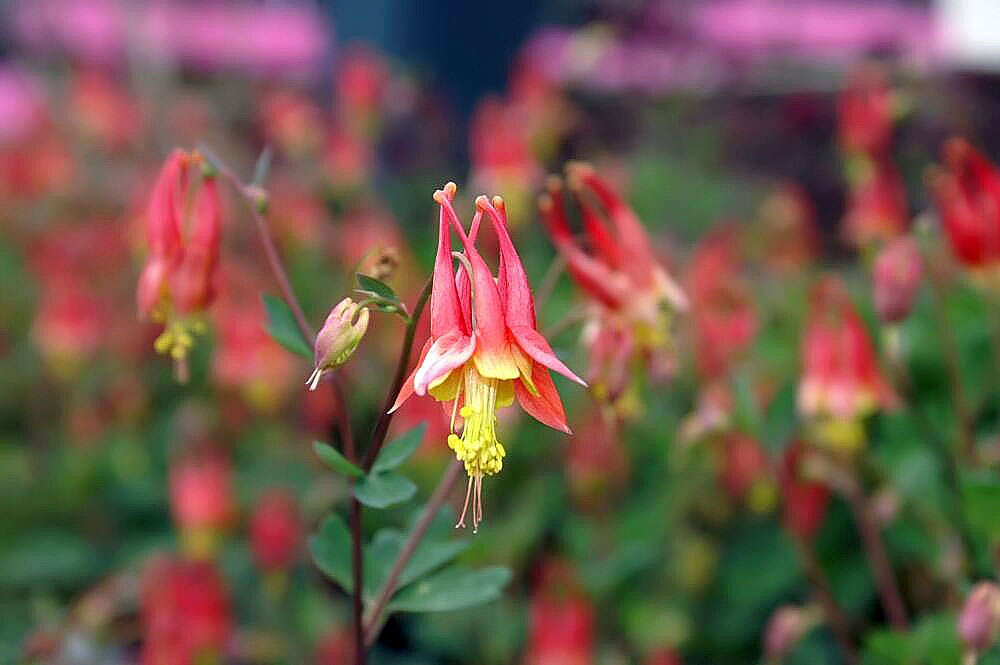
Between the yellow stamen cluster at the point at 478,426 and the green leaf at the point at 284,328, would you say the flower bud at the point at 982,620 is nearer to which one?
the yellow stamen cluster at the point at 478,426

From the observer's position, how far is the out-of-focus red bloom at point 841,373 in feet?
5.66

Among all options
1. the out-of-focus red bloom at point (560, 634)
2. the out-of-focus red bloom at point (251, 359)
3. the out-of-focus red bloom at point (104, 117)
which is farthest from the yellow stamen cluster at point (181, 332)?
the out-of-focus red bloom at point (104, 117)

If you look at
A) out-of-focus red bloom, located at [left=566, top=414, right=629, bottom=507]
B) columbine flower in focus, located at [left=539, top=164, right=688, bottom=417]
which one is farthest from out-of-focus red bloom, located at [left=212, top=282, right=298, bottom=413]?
columbine flower in focus, located at [left=539, top=164, right=688, bottom=417]

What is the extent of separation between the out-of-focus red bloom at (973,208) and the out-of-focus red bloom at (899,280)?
15cm

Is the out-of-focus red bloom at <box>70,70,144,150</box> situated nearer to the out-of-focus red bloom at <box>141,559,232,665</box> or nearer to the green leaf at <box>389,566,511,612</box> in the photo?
the out-of-focus red bloom at <box>141,559,232,665</box>

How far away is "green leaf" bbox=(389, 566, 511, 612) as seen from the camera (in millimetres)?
1026

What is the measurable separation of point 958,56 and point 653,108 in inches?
94.2

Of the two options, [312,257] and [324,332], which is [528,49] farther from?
[324,332]

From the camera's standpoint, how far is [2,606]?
2512mm

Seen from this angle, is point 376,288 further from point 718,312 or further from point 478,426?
point 718,312

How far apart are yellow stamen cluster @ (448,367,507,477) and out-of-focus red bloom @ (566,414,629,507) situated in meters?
1.29

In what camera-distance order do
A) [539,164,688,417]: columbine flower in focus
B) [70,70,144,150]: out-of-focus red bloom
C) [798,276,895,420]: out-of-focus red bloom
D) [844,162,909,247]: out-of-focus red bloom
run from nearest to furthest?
[539,164,688,417]: columbine flower in focus
[798,276,895,420]: out-of-focus red bloom
[844,162,909,247]: out-of-focus red bloom
[70,70,144,150]: out-of-focus red bloom

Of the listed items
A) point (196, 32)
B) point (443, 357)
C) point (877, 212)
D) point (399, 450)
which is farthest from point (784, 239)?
point (196, 32)

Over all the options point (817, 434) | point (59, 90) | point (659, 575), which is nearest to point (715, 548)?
point (659, 575)
